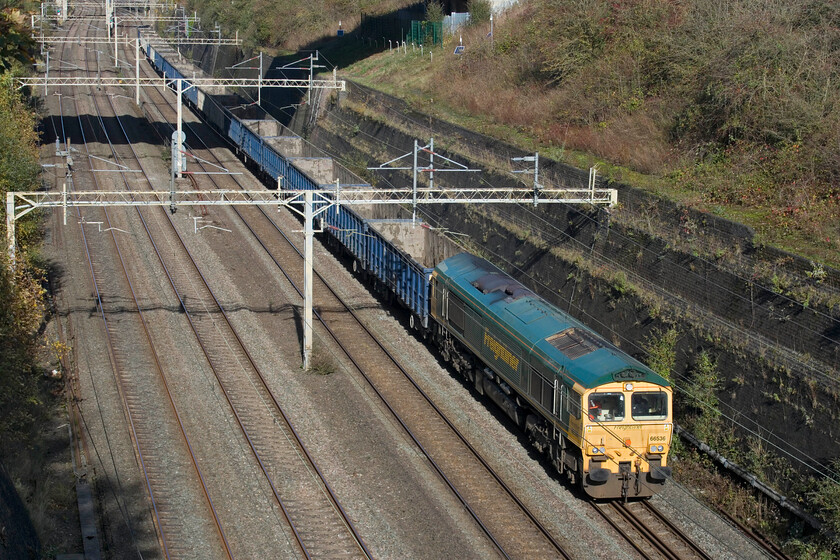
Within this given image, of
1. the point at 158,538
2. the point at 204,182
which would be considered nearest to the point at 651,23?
the point at 204,182

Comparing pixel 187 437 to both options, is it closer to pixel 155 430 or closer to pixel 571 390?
pixel 155 430

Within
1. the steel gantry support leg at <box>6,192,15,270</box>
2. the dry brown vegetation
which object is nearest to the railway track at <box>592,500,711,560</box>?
the dry brown vegetation

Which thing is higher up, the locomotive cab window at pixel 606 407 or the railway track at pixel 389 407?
the locomotive cab window at pixel 606 407

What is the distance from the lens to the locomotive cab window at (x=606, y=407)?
17.1 meters

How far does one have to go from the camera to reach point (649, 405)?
17469mm

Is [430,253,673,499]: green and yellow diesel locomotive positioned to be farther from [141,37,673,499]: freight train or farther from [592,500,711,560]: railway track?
[592,500,711,560]: railway track

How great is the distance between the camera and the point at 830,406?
58.3 ft

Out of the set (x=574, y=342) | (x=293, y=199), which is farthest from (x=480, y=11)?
(x=574, y=342)

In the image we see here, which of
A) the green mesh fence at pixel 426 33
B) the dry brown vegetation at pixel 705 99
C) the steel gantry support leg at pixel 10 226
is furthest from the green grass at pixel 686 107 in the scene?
the steel gantry support leg at pixel 10 226

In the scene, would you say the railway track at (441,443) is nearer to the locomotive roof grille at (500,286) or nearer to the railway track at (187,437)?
the railway track at (187,437)

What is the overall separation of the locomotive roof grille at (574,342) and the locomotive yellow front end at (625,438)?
1299 millimetres

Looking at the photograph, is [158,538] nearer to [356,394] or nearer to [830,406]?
[356,394]

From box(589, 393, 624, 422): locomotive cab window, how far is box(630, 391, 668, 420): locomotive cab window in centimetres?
25

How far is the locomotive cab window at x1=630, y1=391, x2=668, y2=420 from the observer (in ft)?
57.0
